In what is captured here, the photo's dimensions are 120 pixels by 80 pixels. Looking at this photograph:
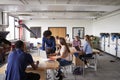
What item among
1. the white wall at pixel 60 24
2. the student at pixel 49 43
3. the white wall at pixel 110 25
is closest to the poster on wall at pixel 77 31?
the white wall at pixel 60 24

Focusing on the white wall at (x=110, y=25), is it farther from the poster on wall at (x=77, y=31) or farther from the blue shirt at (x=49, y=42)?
the blue shirt at (x=49, y=42)

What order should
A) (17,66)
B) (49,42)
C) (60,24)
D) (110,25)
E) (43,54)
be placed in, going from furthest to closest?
(60,24), (110,25), (49,42), (43,54), (17,66)

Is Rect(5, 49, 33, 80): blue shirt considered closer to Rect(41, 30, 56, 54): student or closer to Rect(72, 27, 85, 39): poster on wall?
Rect(41, 30, 56, 54): student

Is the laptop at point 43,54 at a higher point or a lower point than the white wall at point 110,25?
lower

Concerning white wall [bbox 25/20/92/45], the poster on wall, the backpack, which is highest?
white wall [bbox 25/20/92/45]

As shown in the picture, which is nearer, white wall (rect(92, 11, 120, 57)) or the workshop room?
the workshop room

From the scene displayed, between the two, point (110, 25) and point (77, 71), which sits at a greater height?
point (110, 25)

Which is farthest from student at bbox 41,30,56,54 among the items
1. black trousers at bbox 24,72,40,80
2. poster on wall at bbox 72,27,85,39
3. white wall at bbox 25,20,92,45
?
poster on wall at bbox 72,27,85,39

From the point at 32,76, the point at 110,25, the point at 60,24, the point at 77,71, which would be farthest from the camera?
the point at 60,24

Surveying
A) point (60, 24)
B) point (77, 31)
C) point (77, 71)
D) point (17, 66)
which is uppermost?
point (60, 24)

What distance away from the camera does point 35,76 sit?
3500mm

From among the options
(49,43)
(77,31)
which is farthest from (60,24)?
(49,43)

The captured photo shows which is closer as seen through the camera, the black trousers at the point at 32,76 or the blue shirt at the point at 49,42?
the black trousers at the point at 32,76

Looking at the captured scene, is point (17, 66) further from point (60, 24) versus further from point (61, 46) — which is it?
point (60, 24)
